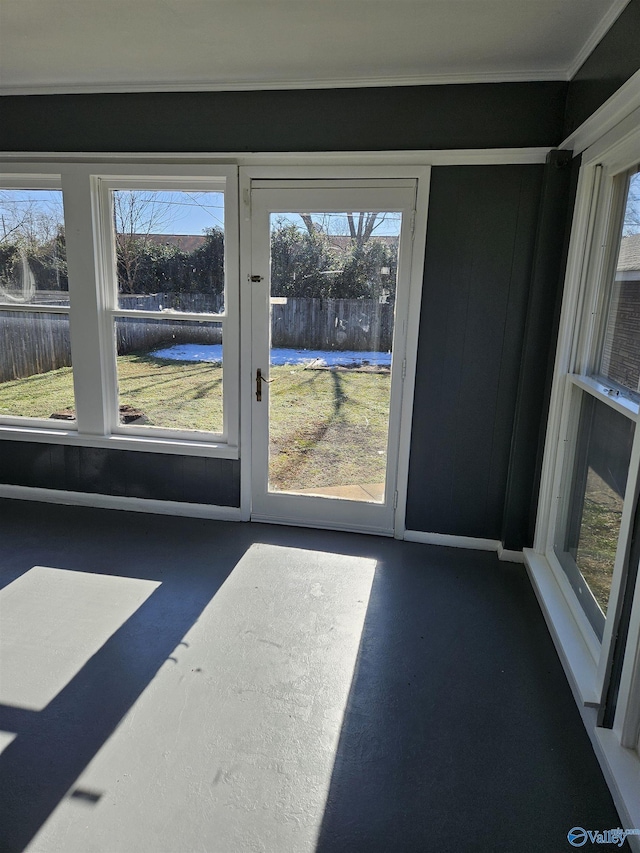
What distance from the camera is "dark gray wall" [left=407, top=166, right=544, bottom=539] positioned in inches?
115

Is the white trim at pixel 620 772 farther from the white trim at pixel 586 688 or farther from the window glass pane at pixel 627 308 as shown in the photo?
the window glass pane at pixel 627 308

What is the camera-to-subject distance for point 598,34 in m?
2.21

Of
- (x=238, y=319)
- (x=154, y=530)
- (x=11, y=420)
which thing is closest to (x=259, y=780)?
(x=154, y=530)

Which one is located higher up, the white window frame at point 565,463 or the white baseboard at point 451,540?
the white window frame at point 565,463

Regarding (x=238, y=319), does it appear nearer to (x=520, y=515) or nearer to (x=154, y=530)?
(x=154, y=530)

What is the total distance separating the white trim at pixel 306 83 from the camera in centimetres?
271

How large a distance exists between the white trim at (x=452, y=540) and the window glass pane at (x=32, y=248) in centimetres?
274

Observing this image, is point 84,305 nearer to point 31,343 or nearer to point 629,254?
point 31,343

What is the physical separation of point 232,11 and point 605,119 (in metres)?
1.57

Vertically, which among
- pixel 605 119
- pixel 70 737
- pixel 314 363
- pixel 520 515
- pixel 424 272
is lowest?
pixel 70 737

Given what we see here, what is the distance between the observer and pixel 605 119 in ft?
7.06

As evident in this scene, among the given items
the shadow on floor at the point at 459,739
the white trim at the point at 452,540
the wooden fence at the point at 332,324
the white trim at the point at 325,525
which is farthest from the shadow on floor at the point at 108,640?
the wooden fence at the point at 332,324

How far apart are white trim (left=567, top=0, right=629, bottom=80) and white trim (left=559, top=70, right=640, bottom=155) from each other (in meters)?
0.29

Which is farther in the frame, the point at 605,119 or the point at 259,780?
the point at 605,119
